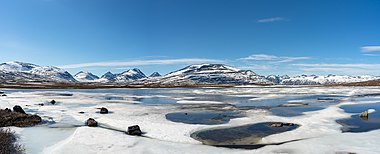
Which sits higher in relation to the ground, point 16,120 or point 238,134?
point 16,120

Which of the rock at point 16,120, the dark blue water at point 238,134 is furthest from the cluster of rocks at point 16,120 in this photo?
the dark blue water at point 238,134

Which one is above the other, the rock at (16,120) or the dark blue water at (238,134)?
the rock at (16,120)

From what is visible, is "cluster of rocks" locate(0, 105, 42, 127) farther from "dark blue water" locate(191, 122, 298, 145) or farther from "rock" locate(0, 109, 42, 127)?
"dark blue water" locate(191, 122, 298, 145)

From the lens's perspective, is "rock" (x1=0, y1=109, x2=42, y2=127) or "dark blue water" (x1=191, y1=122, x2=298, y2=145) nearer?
"dark blue water" (x1=191, y1=122, x2=298, y2=145)

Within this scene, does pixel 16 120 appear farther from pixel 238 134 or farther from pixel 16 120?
pixel 238 134

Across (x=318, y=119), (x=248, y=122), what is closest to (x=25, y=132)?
(x=248, y=122)

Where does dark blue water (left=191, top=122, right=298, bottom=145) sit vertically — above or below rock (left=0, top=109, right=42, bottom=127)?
below

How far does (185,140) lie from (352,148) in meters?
10.4

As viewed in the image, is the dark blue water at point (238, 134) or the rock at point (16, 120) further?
the rock at point (16, 120)

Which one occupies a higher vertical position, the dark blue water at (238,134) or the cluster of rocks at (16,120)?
the cluster of rocks at (16,120)

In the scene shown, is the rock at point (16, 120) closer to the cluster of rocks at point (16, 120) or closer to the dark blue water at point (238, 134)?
the cluster of rocks at point (16, 120)

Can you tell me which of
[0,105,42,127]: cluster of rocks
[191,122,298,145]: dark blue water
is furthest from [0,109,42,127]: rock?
[191,122,298,145]: dark blue water

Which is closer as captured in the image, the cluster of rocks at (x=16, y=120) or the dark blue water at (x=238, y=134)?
the dark blue water at (x=238, y=134)

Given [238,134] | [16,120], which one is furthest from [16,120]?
[238,134]
